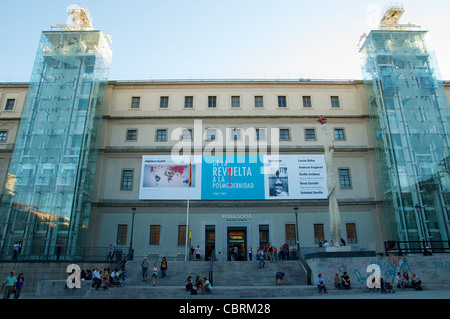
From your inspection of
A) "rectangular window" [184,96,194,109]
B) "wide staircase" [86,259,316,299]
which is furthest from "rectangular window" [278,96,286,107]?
"wide staircase" [86,259,316,299]

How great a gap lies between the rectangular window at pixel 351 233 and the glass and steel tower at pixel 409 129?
9.28 ft

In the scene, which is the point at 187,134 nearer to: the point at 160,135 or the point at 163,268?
the point at 160,135

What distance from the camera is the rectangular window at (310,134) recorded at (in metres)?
32.0

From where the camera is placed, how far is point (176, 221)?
2920cm

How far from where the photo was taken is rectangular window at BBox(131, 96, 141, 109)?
1318 inches

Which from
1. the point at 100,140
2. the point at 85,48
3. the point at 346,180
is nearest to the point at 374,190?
the point at 346,180

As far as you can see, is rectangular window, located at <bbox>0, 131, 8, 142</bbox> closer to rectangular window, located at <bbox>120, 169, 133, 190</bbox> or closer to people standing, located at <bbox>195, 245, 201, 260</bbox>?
rectangular window, located at <bbox>120, 169, 133, 190</bbox>

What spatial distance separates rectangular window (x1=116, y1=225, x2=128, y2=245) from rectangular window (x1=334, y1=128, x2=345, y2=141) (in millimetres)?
21875

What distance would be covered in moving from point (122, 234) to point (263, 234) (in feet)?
41.6
